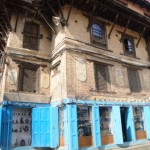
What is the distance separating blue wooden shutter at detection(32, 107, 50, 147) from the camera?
28.3 feet

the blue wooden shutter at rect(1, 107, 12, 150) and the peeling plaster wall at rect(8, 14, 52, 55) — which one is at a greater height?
the peeling plaster wall at rect(8, 14, 52, 55)

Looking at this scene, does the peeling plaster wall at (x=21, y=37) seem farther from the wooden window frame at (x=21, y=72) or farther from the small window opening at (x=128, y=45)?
the small window opening at (x=128, y=45)

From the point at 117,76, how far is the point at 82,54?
2.59 metres

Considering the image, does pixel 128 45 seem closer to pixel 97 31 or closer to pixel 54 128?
pixel 97 31

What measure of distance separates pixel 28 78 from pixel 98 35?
4782mm

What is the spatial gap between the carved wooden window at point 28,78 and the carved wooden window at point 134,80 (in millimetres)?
5696

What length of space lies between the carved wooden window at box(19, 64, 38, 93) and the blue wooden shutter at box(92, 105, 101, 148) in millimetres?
3365

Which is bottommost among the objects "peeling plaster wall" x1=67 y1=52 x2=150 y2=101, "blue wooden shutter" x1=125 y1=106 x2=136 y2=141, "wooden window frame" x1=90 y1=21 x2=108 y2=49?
"blue wooden shutter" x1=125 y1=106 x2=136 y2=141

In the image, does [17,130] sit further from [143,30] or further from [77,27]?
[143,30]

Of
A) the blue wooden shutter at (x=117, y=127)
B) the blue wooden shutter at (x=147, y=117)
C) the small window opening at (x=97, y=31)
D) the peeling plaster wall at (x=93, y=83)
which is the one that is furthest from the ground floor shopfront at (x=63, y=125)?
the small window opening at (x=97, y=31)

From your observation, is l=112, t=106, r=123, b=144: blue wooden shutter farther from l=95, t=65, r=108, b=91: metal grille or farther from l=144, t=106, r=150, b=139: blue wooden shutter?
l=144, t=106, r=150, b=139: blue wooden shutter

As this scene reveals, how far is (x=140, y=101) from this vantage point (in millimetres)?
11336

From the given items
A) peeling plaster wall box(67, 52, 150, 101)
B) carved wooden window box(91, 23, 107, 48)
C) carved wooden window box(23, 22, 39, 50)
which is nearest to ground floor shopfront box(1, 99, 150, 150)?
peeling plaster wall box(67, 52, 150, 101)

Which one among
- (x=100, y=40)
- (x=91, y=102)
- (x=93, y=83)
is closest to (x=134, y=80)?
(x=100, y=40)
